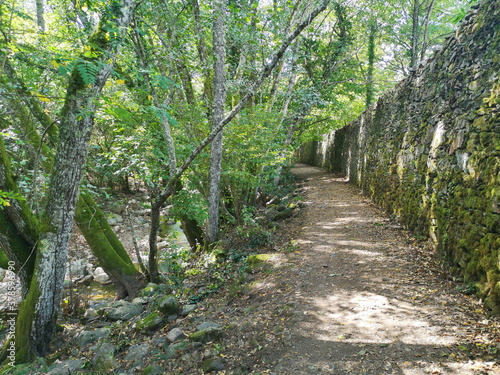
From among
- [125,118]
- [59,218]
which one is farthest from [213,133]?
[59,218]

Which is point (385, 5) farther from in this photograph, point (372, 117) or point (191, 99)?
point (191, 99)

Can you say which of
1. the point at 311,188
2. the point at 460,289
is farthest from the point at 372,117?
the point at 460,289

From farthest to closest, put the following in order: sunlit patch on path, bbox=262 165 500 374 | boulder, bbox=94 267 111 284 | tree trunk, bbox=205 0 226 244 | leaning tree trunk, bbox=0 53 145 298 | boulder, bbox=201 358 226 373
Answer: boulder, bbox=94 267 111 284
tree trunk, bbox=205 0 226 244
leaning tree trunk, bbox=0 53 145 298
boulder, bbox=201 358 226 373
sunlit patch on path, bbox=262 165 500 374

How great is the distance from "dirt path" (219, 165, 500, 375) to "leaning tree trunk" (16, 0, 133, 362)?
232cm

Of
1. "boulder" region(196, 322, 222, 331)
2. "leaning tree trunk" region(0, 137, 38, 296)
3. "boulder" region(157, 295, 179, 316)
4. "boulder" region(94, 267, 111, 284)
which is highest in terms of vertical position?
"leaning tree trunk" region(0, 137, 38, 296)

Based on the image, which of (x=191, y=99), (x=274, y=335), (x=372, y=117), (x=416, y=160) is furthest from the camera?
(x=372, y=117)

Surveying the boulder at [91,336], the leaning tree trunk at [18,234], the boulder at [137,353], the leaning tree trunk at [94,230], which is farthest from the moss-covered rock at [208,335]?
the leaning tree trunk at [94,230]

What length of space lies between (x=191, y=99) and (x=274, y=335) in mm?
5635

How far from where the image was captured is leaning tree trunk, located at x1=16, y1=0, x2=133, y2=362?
11.6 feet

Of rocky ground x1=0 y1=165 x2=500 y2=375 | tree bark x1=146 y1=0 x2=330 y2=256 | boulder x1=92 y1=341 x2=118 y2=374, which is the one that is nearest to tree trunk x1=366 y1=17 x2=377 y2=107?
rocky ground x1=0 y1=165 x2=500 y2=375

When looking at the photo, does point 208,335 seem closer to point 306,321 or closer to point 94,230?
point 306,321

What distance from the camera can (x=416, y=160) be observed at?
207 inches

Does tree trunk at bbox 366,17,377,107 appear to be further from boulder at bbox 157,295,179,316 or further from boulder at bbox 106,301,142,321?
boulder at bbox 106,301,142,321

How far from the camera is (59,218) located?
3.77 meters
